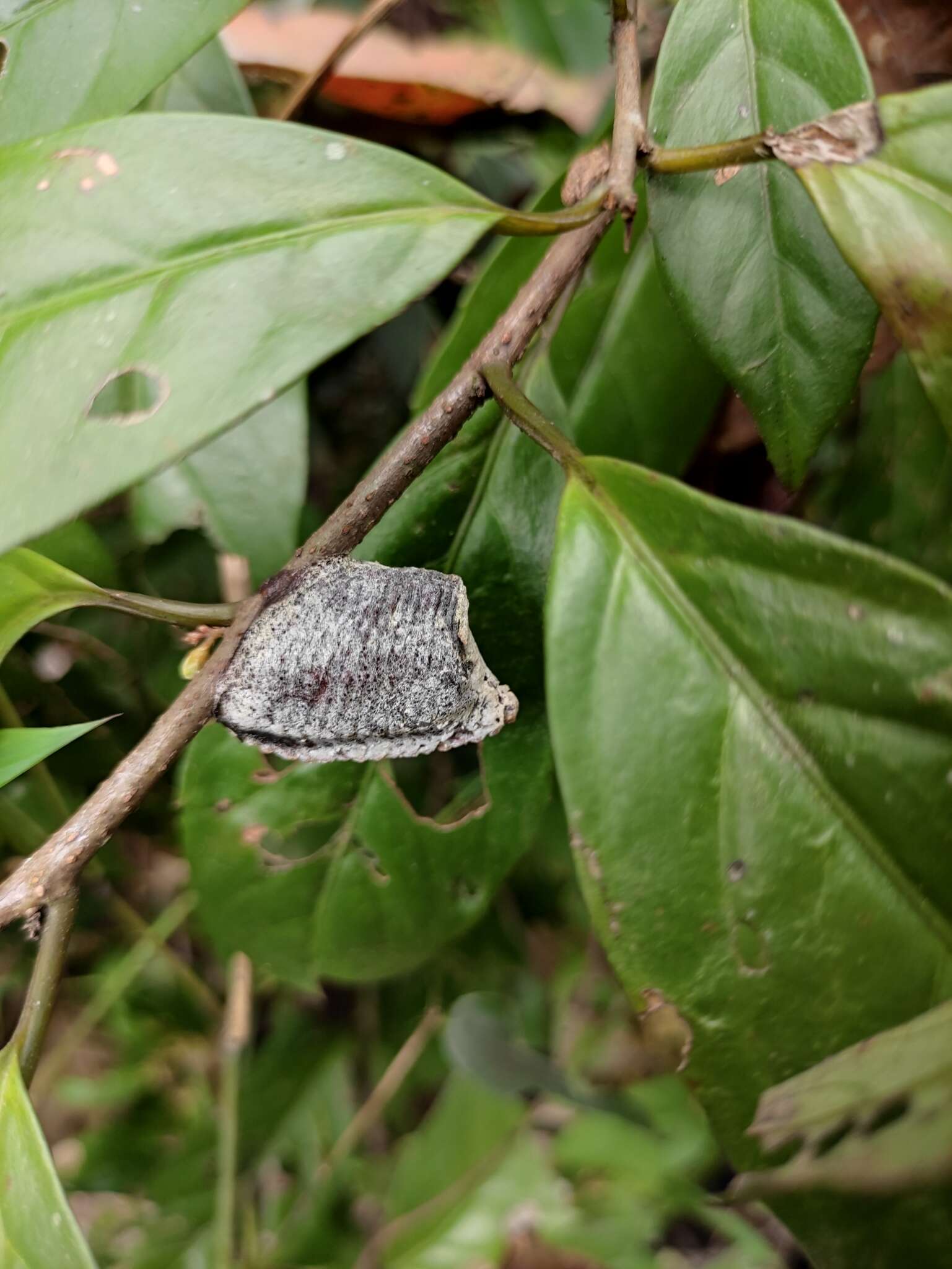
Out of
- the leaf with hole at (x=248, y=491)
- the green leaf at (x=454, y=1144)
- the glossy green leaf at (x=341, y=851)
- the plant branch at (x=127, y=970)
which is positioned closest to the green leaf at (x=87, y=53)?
the leaf with hole at (x=248, y=491)

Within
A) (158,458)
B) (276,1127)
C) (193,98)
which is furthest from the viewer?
(276,1127)

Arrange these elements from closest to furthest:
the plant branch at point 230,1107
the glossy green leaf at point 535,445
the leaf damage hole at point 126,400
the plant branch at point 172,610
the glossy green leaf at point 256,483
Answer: the leaf damage hole at point 126,400 → the plant branch at point 172,610 → the glossy green leaf at point 535,445 → the glossy green leaf at point 256,483 → the plant branch at point 230,1107

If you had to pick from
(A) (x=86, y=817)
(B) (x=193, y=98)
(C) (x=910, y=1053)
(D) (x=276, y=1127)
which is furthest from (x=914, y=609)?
(D) (x=276, y=1127)

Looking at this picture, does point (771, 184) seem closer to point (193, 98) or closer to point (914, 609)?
point (914, 609)

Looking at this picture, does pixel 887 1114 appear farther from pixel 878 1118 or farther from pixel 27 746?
pixel 27 746

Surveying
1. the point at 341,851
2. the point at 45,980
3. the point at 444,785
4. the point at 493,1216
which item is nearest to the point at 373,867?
the point at 341,851

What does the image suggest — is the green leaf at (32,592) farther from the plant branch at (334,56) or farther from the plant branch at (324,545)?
the plant branch at (334,56)
